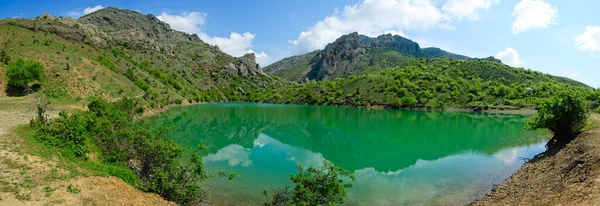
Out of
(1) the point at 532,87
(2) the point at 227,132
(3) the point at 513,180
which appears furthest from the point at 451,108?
(3) the point at 513,180

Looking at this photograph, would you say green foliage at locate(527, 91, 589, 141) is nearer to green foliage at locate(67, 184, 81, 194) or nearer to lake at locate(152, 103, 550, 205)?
lake at locate(152, 103, 550, 205)

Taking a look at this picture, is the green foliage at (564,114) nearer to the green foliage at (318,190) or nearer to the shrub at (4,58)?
the green foliage at (318,190)

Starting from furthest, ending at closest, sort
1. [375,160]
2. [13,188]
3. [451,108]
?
[451,108] → [375,160] → [13,188]

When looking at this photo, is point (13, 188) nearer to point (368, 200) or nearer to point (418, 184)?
point (368, 200)

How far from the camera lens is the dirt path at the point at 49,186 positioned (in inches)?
450

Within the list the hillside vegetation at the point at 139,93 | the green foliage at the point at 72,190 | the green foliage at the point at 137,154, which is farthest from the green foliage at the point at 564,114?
the green foliage at the point at 72,190

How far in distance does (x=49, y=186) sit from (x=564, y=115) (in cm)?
3764

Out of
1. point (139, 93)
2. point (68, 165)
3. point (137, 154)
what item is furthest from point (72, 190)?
point (139, 93)

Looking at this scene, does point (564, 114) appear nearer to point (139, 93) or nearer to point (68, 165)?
point (68, 165)

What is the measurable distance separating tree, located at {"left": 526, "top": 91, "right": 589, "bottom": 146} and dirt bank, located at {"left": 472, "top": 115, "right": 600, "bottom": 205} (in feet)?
8.94

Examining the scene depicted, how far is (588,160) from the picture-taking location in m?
17.0

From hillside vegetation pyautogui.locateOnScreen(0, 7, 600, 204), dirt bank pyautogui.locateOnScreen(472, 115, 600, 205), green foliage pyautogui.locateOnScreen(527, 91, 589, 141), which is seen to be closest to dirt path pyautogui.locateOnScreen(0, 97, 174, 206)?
hillside vegetation pyautogui.locateOnScreen(0, 7, 600, 204)

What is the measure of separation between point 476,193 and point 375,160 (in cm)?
1210

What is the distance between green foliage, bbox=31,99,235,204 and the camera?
1555cm
